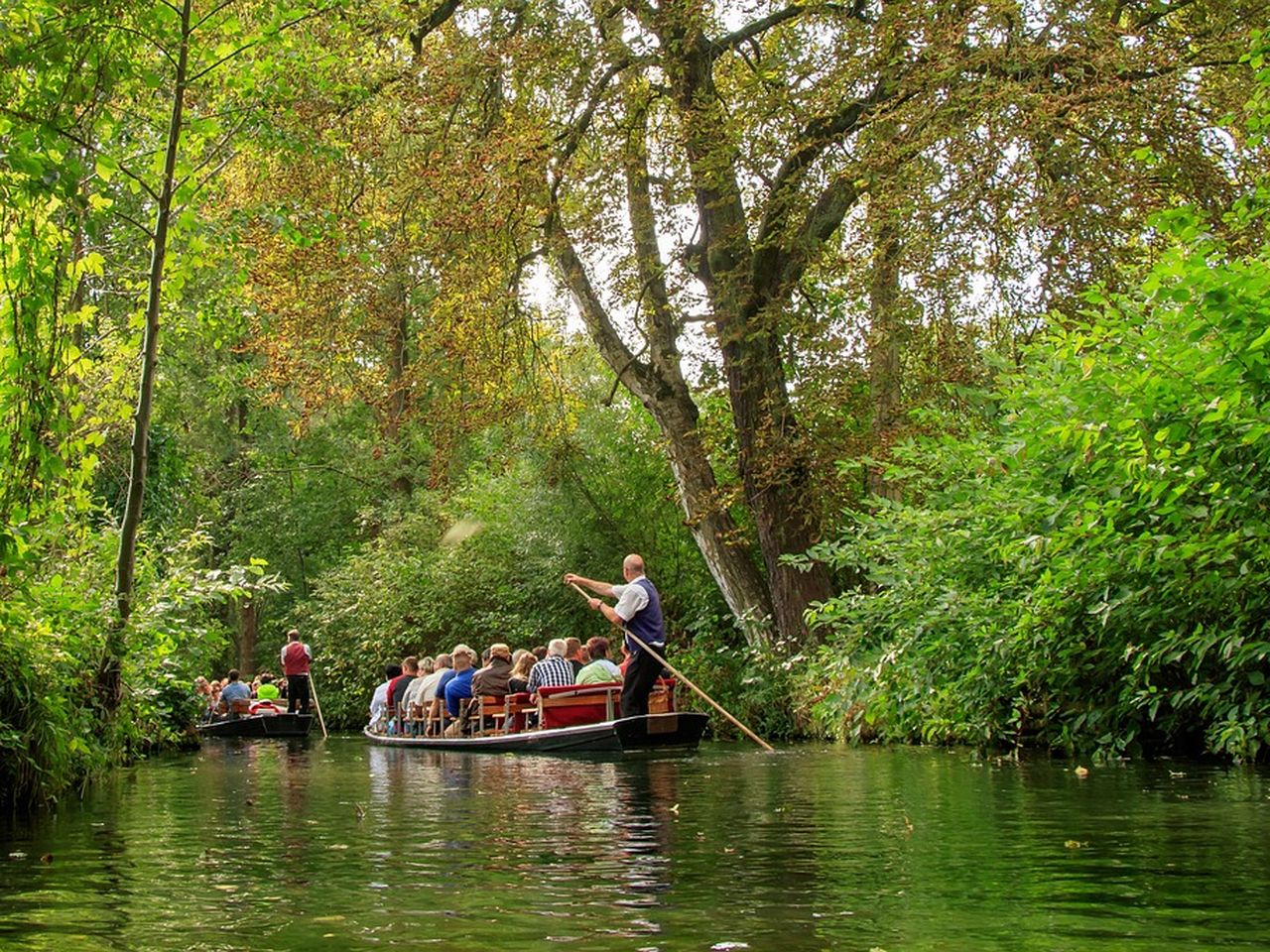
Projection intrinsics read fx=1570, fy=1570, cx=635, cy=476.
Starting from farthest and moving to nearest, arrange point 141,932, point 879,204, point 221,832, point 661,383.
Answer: point 661,383, point 879,204, point 221,832, point 141,932

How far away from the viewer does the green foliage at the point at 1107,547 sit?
9.92 meters

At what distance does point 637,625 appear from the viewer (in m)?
15.8

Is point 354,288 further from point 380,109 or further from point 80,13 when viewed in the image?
point 80,13

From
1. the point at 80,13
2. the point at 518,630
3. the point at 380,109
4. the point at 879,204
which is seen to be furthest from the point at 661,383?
the point at 80,13

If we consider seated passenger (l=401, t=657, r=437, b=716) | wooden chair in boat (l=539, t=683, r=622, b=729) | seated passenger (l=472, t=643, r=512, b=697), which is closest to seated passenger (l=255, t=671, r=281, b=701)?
seated passenger (l=401, t=657, r=437, b=716)

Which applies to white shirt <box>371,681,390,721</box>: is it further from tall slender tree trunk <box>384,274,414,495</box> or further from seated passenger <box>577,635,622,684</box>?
seated passenger <box>577,635,622,684</box>

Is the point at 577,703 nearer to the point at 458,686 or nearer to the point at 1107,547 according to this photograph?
the point at 458,686

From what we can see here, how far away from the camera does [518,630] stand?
30281mm

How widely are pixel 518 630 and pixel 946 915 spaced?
2610cm

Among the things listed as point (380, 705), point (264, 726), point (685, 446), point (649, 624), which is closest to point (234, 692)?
point (264, 726)

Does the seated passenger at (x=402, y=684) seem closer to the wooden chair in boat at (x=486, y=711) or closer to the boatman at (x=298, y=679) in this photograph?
the boatman at (x=298, y=679)

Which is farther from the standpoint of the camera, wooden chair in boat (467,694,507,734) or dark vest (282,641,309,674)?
dark vest (282,641,309,674)

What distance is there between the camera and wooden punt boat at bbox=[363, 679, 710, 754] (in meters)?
15.1

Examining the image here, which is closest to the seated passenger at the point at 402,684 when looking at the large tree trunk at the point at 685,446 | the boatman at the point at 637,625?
the large tree trunk at the point at 685,446
